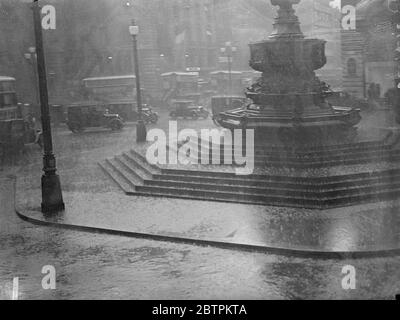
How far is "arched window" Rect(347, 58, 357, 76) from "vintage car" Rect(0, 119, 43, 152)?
66.8 feet

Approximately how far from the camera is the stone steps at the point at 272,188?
1190 cm

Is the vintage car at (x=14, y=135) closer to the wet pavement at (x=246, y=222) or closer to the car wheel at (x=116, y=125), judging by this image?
the car wheel at (x=116, y=125)

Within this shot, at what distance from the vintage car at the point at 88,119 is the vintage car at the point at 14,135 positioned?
5.38 meters

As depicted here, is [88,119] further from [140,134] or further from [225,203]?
[225,203]

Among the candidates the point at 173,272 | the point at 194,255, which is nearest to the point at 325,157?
the point at 194,255

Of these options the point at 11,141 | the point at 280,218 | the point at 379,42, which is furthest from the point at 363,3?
the point at 280,218

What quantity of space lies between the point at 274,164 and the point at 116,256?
5.53 meters

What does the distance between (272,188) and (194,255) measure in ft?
11.9

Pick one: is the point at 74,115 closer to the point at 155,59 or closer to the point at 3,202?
the point at 3,202

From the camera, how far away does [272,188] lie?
12.5 metres

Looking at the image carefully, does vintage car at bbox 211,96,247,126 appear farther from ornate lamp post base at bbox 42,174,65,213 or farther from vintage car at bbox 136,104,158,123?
ornate lamp post base at bbox 42,174,65,213

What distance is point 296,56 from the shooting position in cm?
1650

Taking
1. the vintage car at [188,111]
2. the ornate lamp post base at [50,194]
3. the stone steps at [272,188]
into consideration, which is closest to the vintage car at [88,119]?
the vintage car at [188,111]

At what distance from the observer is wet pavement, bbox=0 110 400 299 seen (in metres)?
7.92
